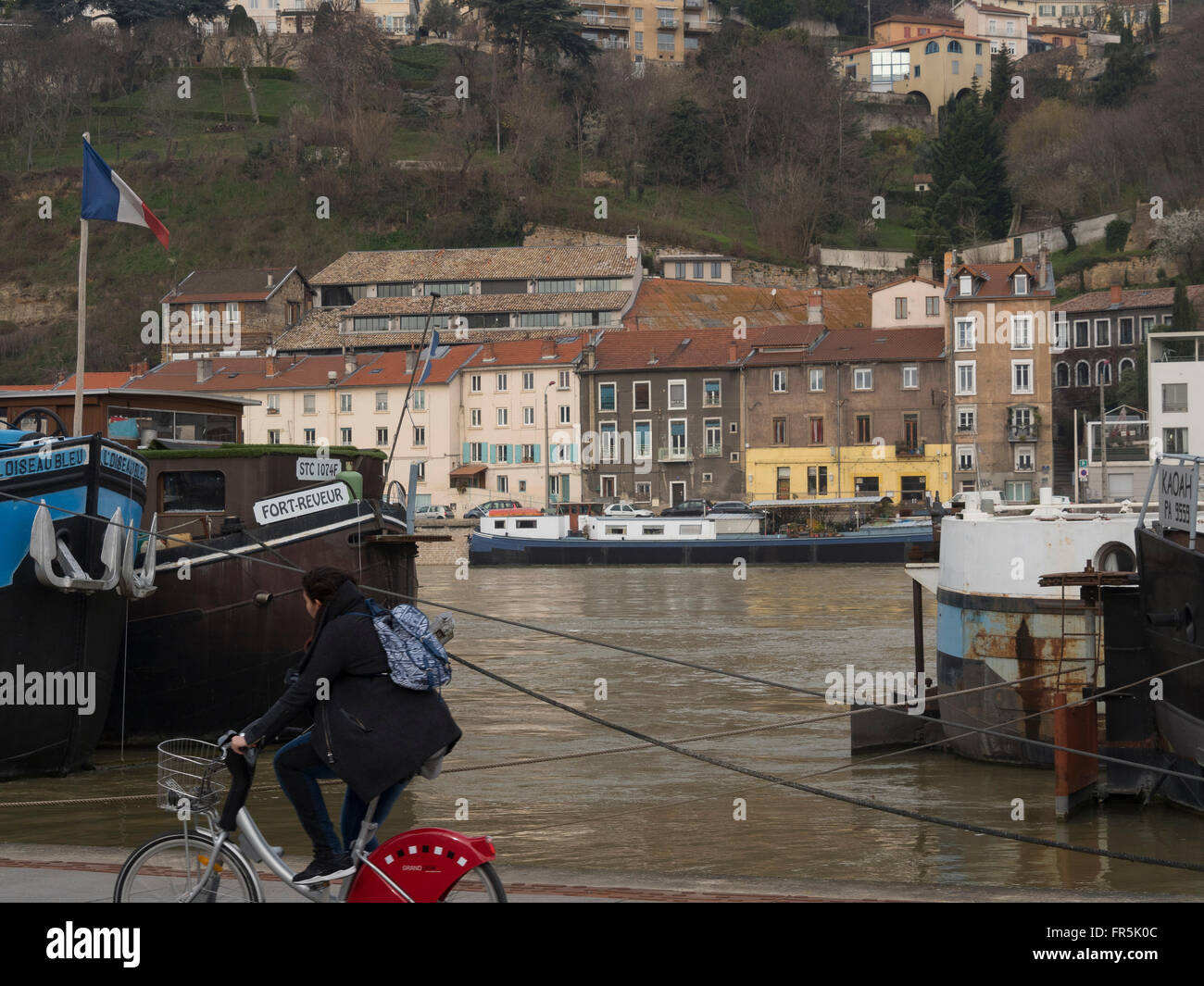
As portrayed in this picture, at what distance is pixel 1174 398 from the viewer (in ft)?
194

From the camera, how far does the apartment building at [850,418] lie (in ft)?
237

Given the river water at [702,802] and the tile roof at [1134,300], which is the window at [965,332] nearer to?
the tile roof at [1134,300]

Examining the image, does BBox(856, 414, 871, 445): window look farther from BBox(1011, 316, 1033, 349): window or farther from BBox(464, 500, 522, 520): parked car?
BBox(464, 500, 522, 520): parked car

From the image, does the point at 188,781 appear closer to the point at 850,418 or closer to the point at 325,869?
the point at 325,869

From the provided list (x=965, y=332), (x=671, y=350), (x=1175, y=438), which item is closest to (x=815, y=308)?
(x=671, y=350)

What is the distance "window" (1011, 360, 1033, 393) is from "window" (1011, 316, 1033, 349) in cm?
73

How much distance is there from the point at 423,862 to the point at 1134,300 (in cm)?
8351

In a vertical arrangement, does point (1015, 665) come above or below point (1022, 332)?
below

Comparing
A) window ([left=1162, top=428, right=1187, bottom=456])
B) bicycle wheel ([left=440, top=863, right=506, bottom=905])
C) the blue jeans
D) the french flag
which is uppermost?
the french flag

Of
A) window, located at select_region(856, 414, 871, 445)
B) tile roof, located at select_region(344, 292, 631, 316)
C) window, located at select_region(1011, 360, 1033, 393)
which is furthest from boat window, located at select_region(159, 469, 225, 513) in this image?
tile roof, located at select_region(344, 292, 631, 316)

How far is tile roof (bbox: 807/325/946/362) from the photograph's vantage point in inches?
2864

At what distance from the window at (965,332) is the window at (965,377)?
0.71 m

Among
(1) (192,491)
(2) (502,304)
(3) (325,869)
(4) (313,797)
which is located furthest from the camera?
(2) (502,304)
